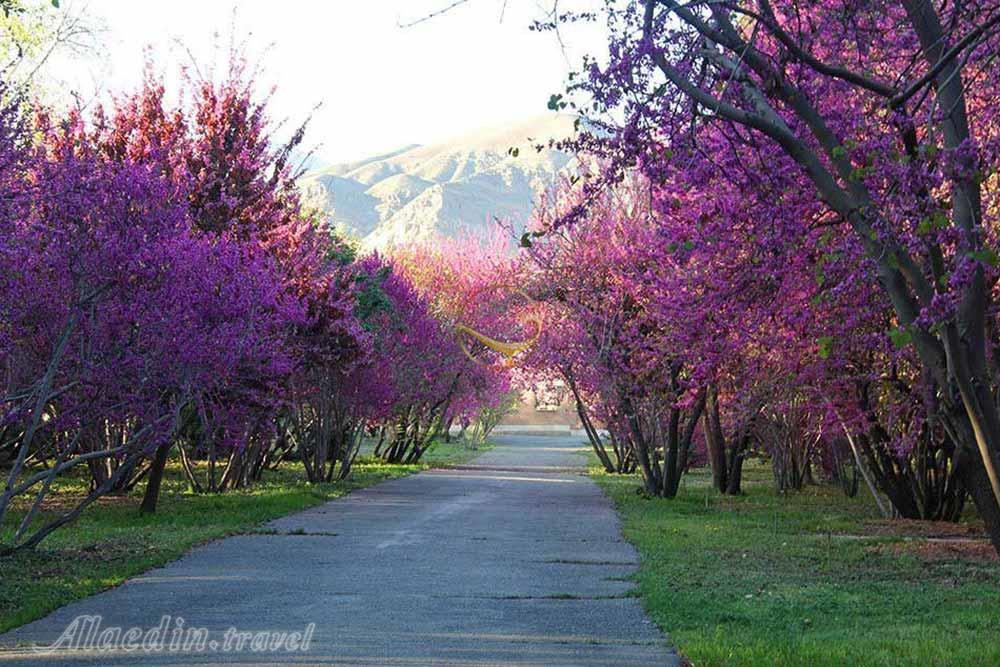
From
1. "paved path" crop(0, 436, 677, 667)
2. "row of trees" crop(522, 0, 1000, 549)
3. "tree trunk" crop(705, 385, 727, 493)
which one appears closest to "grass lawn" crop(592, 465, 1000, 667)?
"paved path" crop(0, 436, 677, 667)

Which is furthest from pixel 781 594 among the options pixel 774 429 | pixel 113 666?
pixel 774 429

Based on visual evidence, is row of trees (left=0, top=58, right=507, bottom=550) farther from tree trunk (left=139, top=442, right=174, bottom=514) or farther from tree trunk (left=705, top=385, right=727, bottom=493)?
tree trunk (left=705, top=385, right=727, bottom=493)

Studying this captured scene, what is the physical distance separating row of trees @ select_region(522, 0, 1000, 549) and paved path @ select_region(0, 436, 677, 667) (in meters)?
2.97

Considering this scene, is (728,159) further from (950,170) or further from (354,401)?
(354,401)

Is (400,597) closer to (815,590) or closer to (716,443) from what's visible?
(815,590)

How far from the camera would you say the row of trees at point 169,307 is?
11.8 meters

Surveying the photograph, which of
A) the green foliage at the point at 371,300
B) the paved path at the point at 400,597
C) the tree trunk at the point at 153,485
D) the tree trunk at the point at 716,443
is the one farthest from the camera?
the green foliage at the point at 371,300

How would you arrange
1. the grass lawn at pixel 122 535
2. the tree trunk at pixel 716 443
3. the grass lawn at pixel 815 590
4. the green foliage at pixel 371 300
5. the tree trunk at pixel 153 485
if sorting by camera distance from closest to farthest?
the grass lawn at pixel 815 590 → the grass lawn at pixel 122 535 → the tree trunk at pixel 153 485 → the tree trunk at pixel 716 443 → the green foliage at pixel 371 300

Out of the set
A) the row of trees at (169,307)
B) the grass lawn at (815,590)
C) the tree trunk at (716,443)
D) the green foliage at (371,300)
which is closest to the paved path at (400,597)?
the grass lawn at (815,590)

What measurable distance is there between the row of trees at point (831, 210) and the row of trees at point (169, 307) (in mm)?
4307

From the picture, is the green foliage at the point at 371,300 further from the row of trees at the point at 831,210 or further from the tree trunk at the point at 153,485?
the tree trunk at the point at 153,485

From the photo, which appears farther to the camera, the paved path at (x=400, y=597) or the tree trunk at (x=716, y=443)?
the tree trunk at (x=716, y=443)

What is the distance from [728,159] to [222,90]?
10780mm

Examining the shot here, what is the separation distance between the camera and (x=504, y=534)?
16.3m
